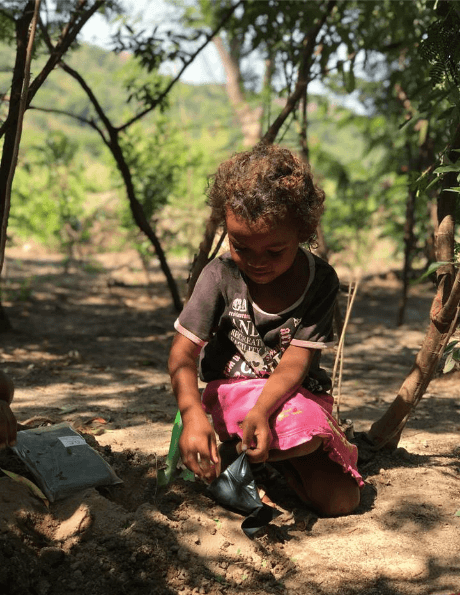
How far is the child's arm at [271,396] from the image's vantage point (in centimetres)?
213

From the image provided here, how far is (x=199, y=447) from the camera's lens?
6.70 ft

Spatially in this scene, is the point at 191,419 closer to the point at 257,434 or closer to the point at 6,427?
the point at 257,434

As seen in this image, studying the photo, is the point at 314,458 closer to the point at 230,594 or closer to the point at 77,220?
the point at 230,594

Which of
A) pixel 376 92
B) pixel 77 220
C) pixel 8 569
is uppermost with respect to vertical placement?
pixel 376 92

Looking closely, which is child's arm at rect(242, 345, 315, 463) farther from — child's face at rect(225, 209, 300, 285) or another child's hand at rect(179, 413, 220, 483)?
child's face at rect(225, 209, 300, 285)

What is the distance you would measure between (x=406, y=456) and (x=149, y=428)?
1.08 meters

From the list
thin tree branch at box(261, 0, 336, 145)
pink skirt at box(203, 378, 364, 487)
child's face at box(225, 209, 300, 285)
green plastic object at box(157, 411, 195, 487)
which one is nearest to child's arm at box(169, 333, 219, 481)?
green plastic object at box(157, 411, 195, 487)

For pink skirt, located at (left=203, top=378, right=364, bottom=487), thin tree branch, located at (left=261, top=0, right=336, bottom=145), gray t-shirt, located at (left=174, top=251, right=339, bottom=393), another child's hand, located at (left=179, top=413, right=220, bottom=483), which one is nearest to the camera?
another child's hand, located at (left=179, top=413, right=220, bottom=483)

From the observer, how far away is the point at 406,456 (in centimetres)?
271

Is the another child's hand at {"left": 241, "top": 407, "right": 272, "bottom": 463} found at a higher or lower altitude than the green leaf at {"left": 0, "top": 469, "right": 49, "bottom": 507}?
higher

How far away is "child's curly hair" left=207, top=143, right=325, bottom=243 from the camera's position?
2084mm

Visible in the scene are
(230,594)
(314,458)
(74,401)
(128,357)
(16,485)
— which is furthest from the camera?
(128,357)

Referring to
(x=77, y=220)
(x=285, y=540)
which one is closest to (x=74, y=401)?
(x=285, y=540)

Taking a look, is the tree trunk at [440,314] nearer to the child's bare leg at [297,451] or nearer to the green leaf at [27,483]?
the child's bare leg at [297,451]
